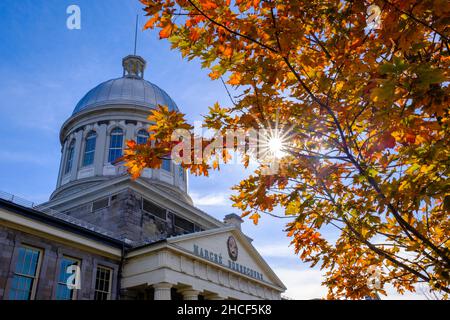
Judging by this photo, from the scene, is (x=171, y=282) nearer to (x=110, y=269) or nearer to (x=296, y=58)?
(x=110, y=269)

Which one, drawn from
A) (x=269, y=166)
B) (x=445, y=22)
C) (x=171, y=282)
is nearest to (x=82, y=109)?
(x=171, y=282)

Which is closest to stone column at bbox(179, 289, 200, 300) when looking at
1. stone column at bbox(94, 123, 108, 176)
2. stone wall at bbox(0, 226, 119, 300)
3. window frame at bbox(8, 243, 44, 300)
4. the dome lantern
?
stone wall at bbox(0, 226, 119, 300)

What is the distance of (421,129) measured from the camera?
13.6 feet

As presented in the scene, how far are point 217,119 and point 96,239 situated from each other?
1604cm

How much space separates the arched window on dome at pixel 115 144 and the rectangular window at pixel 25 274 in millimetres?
15464

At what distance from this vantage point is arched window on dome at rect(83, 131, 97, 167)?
104 feet

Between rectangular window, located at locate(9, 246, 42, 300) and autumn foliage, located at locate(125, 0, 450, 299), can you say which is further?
rectangular window, located at locate(9, 246, 42, 300)

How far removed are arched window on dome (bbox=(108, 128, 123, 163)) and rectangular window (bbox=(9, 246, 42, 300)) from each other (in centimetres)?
1546

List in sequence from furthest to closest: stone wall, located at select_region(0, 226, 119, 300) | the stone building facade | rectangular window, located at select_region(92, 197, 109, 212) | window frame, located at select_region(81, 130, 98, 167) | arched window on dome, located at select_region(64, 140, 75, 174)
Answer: arched window on dome, located at select_region(64, 140, 75, 174) → window frame, located at select_region(81, 130, 98, 167) → rectangular window, located at select_region(92, 197, 109, 212) → the stone building facade → stone wall, located at select_region(0, 226, 119, 300)

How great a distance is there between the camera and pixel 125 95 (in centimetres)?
3519

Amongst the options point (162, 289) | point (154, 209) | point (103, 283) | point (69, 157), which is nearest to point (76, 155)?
point (69, 157)

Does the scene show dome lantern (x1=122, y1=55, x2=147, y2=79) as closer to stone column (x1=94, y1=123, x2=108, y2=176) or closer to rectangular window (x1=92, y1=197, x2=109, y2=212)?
stone column (x1=94, y1=123, x2=108, y2=176)

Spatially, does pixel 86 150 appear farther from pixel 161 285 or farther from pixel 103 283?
pixel 161 285

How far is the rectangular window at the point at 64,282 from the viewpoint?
55.9 ft
